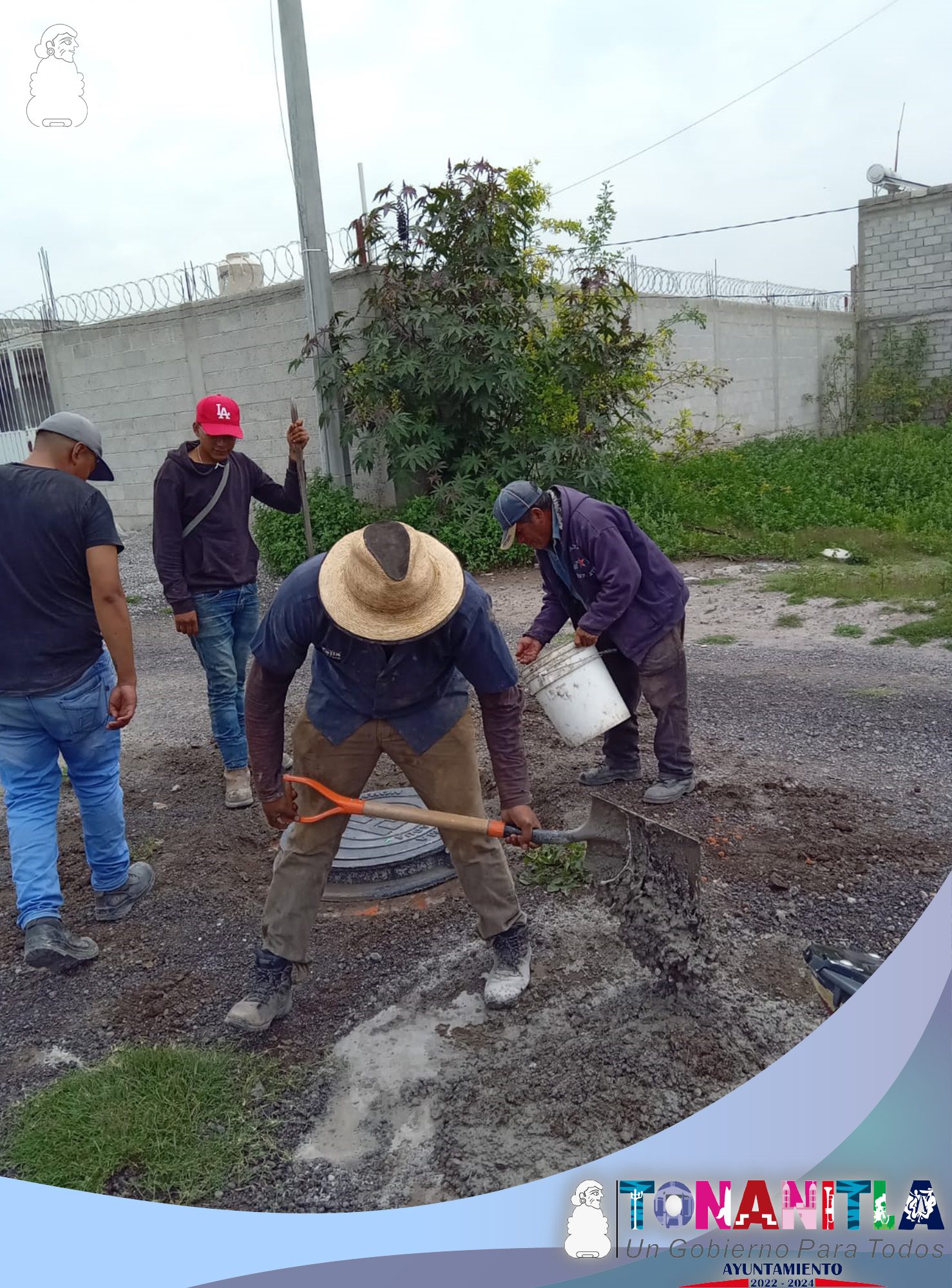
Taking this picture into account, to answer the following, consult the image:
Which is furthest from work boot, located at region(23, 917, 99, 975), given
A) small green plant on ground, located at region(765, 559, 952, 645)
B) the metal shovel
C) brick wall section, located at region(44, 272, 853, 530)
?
brick wall section, located at region(44, 272, 853, 530)

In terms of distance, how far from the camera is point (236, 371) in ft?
33.1

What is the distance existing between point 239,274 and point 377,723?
337 inches

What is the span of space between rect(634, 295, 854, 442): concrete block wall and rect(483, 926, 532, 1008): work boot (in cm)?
976

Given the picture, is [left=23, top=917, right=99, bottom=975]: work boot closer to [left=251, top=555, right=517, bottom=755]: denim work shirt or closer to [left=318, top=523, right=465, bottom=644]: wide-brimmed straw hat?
[left=251, top=555, right=517, bottom=755]: denim work shirt

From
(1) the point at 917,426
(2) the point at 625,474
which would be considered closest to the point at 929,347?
(1) the point at 917,426

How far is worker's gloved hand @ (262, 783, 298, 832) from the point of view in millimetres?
2814

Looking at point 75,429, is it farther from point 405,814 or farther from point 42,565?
point 405,814

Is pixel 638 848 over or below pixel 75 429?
below

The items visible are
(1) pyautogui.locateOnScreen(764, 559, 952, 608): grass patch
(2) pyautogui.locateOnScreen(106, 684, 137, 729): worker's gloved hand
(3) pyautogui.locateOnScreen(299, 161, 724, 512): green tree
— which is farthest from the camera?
(3) pyautogui.locateOnScreen(299, 161, 724, 512): green tree

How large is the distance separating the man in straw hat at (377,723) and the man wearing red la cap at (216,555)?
1.36m

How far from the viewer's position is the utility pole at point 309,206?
27.7 feet

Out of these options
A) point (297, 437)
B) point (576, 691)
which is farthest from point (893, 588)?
point (297, 437)

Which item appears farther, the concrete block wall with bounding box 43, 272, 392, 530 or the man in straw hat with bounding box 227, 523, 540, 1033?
the concrete block wall with bounding box 43, 272, 392, 530

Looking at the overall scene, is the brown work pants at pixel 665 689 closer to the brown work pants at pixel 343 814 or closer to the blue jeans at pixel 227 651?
the brown work pants at pixel 343 814
